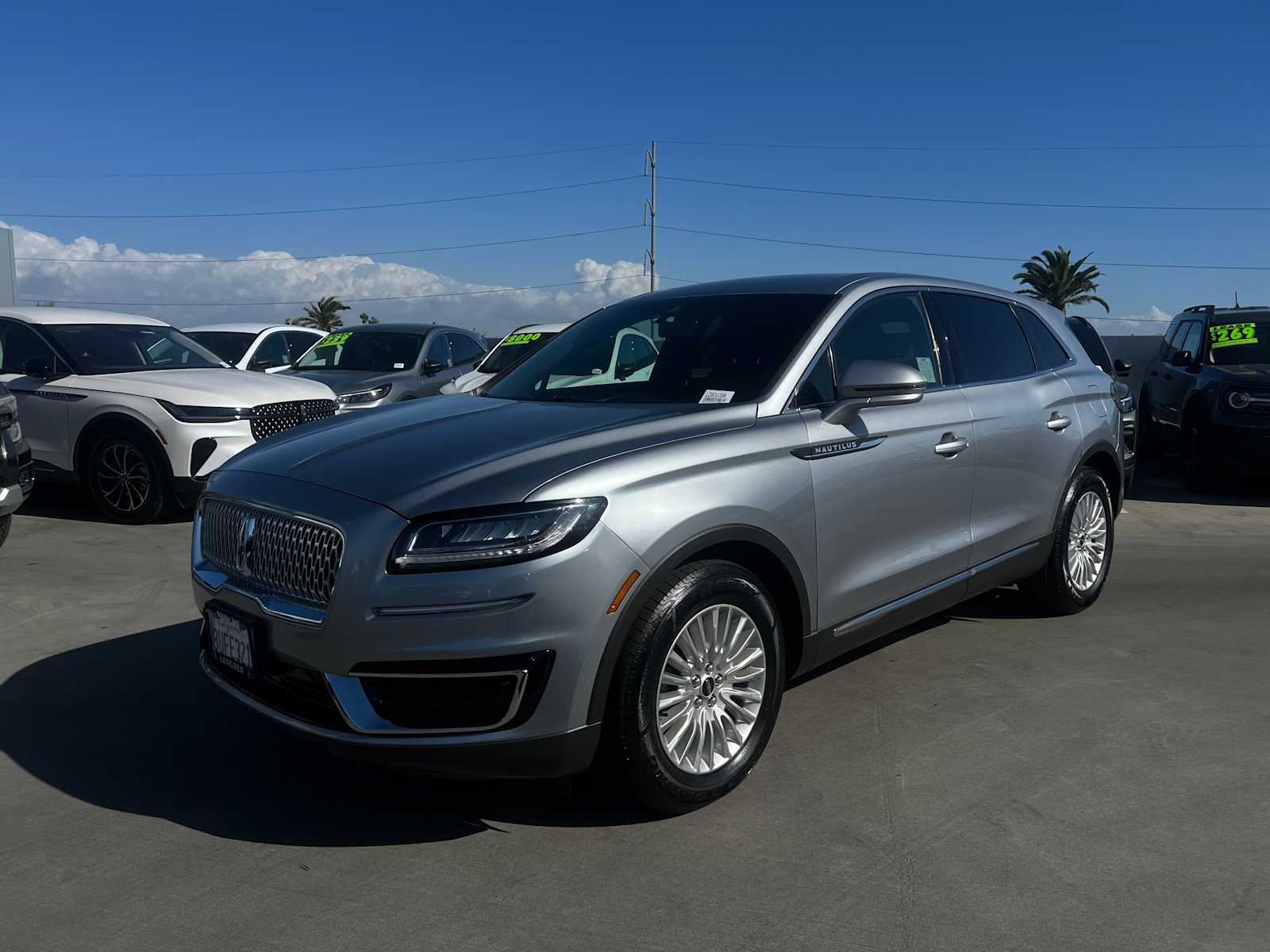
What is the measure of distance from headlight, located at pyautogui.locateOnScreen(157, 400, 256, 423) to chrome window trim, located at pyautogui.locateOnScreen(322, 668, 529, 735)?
20.1 ft

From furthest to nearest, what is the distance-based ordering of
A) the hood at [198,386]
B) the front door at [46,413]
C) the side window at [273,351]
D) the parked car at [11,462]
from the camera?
the side window at [273,351] < the front door at [46,413] < the hood at [198,386] < the parked car at [11,462]

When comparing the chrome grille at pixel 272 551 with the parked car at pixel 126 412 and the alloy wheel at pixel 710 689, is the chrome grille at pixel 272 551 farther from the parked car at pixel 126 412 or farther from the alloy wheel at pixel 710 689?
the parked car at pixel 126 412

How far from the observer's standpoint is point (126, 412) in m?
8.66

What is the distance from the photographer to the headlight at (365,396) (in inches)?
466

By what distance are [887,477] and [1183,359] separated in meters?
9.03

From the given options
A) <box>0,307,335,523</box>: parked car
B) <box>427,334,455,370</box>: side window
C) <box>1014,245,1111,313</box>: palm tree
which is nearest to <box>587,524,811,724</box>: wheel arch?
<box>0,307,335,523</box>: parked car

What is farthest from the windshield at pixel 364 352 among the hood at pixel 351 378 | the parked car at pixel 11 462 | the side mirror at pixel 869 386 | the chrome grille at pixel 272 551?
the side mirror at pixel 869 386

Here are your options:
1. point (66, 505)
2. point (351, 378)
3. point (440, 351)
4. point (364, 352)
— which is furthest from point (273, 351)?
point (66, 505)

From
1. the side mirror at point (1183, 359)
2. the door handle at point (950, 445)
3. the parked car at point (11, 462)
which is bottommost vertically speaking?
the parked car at point (11, 462)

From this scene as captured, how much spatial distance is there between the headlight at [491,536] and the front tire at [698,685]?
368 millimetres

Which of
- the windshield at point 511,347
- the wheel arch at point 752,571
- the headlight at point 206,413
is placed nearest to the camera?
the wheel arch at point 752,571

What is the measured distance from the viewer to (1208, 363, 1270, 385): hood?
34.5ft

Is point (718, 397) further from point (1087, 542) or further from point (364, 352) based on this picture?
point (364, 352)

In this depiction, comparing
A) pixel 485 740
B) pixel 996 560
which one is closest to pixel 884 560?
pixel 996 560
